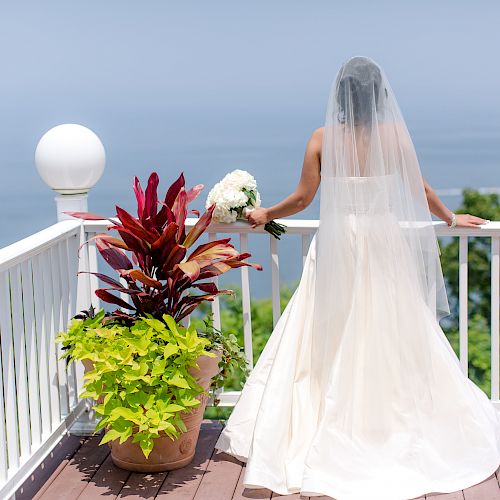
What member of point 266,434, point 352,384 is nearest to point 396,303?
point 352,384

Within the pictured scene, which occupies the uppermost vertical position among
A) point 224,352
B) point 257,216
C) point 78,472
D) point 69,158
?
point 69,158

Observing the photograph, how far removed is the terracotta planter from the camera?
3420mm

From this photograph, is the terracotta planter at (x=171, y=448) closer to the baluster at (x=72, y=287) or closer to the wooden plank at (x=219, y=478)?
the wooden plank at (x=219, y=478)

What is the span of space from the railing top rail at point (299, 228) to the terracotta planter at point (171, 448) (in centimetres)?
56

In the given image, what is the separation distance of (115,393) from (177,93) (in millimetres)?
33943

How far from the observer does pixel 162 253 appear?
11.0 ft

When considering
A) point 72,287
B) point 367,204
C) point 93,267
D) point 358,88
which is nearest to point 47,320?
point 72,287

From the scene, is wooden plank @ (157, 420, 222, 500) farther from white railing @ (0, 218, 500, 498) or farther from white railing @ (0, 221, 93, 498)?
white railing @ (0, 221, 93, 498)

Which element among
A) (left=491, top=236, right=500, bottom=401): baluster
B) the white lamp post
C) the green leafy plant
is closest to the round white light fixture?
the white lamp post

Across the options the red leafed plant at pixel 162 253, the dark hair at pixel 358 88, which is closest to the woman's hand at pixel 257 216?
the red leafed plant at pixel 162 253

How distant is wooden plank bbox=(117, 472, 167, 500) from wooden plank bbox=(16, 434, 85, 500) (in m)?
0.30

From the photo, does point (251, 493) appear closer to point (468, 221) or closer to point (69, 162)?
point (468, 221)

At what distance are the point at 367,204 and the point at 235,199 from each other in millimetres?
570

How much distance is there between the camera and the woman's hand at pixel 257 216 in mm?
3645
